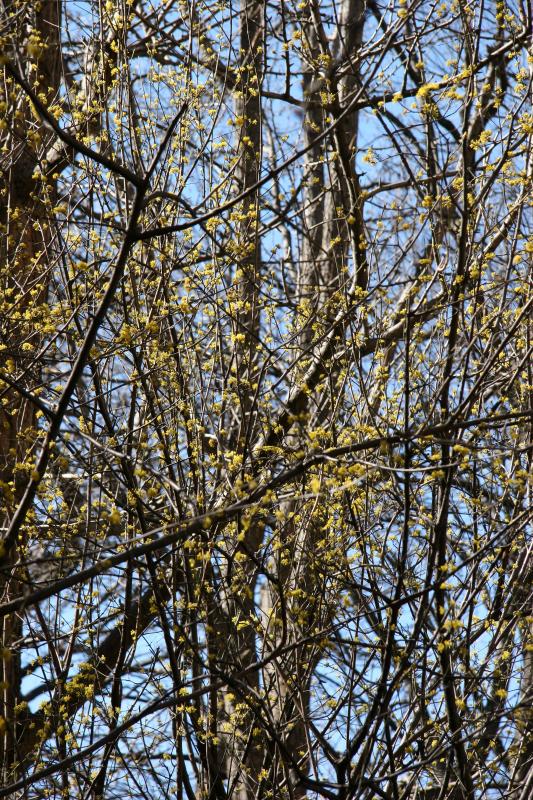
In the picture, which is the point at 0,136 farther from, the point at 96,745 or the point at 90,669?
the point at 96,745

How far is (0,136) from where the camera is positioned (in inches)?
219

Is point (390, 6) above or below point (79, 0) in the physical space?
below

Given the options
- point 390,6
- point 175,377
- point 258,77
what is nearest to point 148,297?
point 175,377

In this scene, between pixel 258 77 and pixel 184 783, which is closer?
pixel 184 783

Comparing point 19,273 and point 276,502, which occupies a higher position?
point 19,273

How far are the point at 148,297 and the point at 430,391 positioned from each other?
4.92 feet

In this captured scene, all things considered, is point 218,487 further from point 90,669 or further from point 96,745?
point 96,745

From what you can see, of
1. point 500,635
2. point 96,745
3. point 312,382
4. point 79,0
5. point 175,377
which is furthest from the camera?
point 79,0

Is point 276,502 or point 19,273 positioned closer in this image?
point 276,502

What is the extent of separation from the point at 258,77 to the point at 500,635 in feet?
10.2

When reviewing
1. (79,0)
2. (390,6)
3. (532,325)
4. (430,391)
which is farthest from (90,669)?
(79,0)

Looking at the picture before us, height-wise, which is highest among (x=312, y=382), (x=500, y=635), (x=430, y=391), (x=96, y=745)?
(x=312, y=382)

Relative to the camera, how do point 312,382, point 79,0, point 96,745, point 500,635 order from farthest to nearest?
point 79,0
point 312,382
point 500,635
point 96,745

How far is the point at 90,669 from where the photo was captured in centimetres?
389
